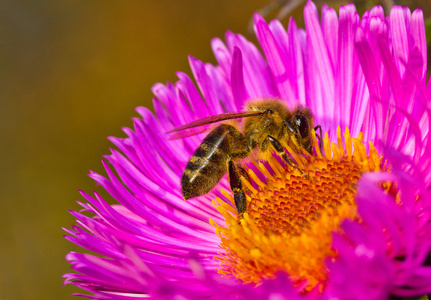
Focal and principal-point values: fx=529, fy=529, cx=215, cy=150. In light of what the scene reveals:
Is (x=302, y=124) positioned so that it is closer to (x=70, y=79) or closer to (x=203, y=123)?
(x=203, y=123)

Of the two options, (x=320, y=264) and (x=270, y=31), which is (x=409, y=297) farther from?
(x=270, y=31)

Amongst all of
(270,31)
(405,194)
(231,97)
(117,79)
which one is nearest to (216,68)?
(231,97)

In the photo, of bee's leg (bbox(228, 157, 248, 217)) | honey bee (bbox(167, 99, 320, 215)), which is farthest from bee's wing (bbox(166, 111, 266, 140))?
bee's leg (bbox(228, 157, 248, 217))

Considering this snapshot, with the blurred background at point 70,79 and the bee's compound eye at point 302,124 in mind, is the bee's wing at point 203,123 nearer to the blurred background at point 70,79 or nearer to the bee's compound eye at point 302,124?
the bee's compound eye at point 302,124

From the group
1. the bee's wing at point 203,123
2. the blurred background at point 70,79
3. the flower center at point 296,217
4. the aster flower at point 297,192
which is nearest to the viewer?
the aster flower at point 297,192

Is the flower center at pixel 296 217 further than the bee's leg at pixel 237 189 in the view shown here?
No

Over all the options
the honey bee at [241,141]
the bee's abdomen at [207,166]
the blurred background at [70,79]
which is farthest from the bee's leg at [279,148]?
the blurred background at [70,79]

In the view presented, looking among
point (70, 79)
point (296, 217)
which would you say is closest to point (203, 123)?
point (296, 217)
